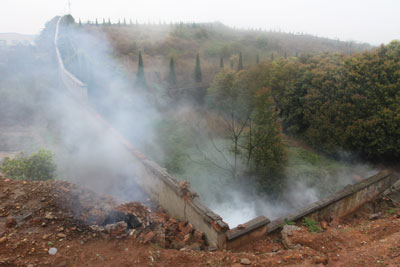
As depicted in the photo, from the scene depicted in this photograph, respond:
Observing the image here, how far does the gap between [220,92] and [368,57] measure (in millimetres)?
9255

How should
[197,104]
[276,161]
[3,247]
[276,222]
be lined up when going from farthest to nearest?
[197,104] → [276,161] → [276,222] → [3,247]

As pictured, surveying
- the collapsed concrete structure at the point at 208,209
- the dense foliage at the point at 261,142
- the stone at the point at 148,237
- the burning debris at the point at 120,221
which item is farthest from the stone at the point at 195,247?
the dense foliage at the point at 261,142

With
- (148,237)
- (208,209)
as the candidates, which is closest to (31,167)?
(148,237)

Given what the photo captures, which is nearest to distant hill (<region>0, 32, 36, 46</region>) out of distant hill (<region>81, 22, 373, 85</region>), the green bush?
distant hill (<region>81, 22, 373, 85</region>)

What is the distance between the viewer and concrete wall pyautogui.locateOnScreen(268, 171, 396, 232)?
7.33 meters

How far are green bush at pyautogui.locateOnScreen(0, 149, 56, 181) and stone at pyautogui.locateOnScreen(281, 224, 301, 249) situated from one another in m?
7.02

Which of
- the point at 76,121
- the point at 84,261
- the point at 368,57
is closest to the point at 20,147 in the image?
the point at 76,121

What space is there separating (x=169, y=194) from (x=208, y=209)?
4.80ft

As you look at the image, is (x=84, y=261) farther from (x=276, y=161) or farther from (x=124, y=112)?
(x=124, y=112)

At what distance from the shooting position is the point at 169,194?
727cm

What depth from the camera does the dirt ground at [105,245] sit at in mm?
4473

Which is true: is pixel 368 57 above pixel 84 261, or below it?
above

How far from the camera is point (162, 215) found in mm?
7379

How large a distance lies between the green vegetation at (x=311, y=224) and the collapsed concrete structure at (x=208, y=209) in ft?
0.51
